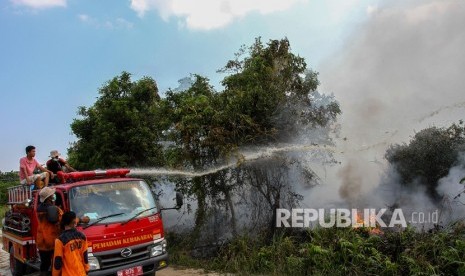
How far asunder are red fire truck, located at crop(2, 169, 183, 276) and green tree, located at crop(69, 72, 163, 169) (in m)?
6.31

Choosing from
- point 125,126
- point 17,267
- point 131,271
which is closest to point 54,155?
point 17,267

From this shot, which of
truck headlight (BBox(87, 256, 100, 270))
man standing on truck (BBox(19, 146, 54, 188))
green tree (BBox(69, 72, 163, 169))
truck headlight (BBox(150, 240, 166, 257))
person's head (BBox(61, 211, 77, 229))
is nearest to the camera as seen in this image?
person's head (BBox(61, 211, 77, 229))

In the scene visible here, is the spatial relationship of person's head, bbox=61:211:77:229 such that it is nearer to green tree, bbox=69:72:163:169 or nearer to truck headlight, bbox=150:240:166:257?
truck headlight, bbox=150:240:166:257

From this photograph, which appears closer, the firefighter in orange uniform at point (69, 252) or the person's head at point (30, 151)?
the firefighter in orange uniform at point (69, 252)

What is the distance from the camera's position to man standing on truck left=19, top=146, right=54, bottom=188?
8855mm

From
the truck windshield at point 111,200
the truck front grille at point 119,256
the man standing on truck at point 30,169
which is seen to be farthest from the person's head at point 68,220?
the man standing on truck at point 30,169

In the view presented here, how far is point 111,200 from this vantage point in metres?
7.68

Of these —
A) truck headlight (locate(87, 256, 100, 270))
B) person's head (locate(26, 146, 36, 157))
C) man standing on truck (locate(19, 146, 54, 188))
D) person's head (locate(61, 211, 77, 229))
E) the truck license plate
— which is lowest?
the truck license plate

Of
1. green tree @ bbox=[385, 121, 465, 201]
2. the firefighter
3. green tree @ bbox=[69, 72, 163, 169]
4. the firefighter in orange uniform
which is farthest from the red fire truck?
green tree @ bbox=[385, 121, 465, 201]

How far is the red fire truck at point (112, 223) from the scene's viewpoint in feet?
23.1

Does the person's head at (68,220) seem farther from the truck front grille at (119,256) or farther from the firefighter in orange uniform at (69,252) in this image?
the truck front grille at (119,256)

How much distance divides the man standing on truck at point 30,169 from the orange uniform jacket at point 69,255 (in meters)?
3.67

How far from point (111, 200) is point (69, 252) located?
226 cm

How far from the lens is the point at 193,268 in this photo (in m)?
10.1
